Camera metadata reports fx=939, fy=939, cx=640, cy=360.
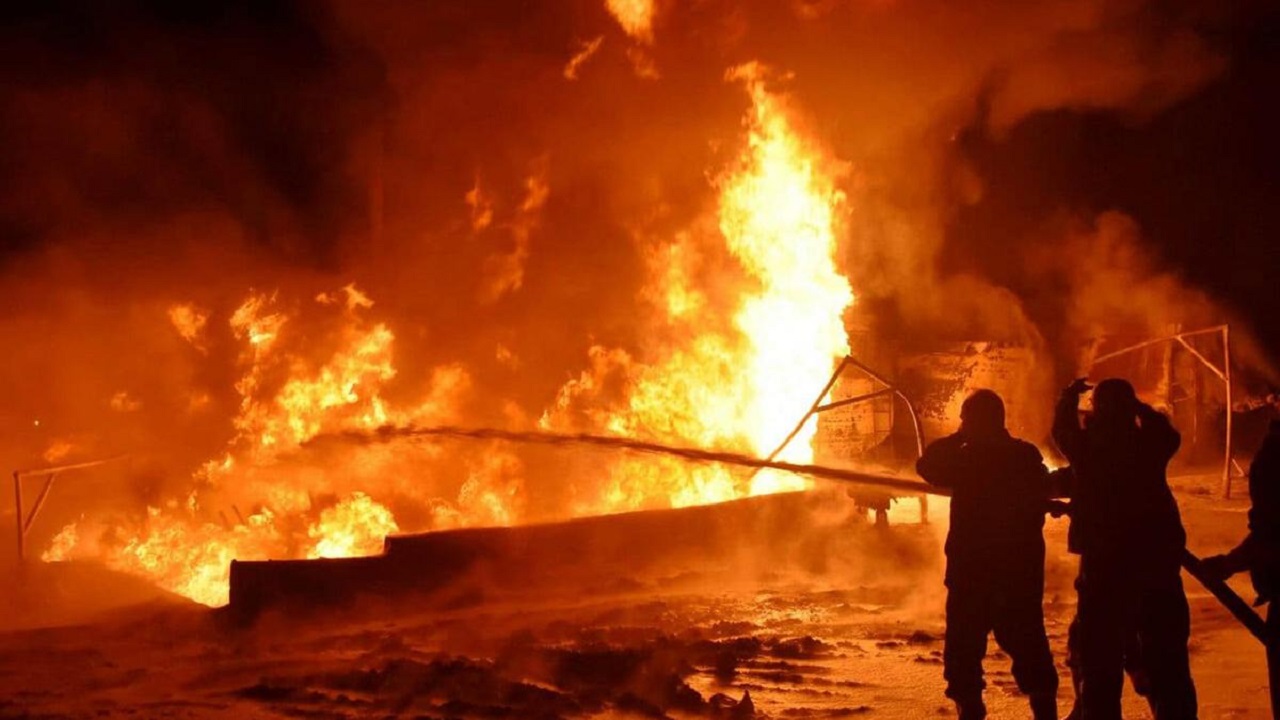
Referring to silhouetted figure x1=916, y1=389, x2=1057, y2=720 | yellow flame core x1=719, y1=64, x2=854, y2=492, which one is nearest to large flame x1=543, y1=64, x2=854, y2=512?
yellow flame core x1=719, y1=64, x2=854, y2=492

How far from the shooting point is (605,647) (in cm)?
757

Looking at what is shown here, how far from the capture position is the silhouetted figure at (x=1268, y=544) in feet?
14.9

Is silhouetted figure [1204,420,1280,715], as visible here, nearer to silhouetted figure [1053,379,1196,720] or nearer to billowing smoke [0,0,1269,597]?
silhouetted figure [1053,379,1196,720]

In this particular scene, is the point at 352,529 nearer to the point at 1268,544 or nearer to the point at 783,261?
the point at 783,261

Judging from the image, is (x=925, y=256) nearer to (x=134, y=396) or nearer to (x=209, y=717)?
(x=134, y=396)

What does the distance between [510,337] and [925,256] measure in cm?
1032

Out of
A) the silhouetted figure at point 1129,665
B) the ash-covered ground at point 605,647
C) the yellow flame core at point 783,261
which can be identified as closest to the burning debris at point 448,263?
the yellow flame core at point 783,261

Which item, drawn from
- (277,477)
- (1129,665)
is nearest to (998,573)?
(1129,665)

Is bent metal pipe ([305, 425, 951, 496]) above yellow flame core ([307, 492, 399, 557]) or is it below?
above

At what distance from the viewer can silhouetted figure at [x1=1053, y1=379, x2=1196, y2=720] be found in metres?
4.72

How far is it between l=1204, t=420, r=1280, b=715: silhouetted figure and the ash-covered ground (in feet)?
4.24

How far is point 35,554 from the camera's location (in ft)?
43.1

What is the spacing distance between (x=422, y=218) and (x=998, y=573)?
1366cm

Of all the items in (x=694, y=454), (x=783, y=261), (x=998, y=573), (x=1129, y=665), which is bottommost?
(x=1129, y=665)
